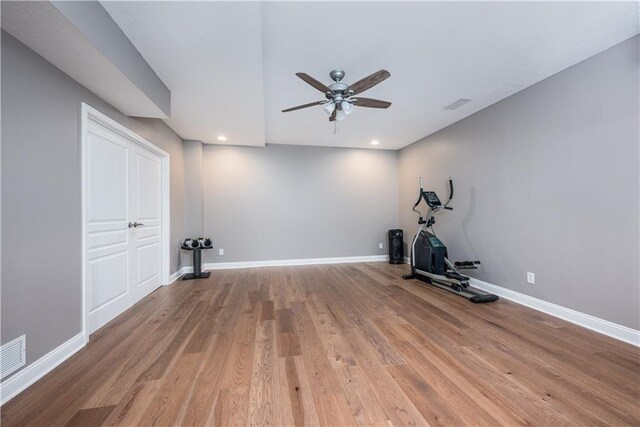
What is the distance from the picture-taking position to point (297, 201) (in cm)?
542

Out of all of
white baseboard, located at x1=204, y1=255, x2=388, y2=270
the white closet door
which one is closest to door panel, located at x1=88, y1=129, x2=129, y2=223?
the white closet door

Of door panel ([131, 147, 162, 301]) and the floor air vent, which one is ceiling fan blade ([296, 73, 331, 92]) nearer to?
door panel ([131, 147, 162, 301])

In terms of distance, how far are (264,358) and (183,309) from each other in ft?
5.08

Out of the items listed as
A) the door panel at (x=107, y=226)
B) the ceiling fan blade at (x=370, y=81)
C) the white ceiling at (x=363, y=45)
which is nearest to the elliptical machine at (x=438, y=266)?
the white ceiling at (x=363, y=45)

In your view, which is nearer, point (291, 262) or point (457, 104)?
point (457, 104)

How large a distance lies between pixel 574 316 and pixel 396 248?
10.1 ft

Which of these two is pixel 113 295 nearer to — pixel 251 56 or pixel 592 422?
pixel 251 56

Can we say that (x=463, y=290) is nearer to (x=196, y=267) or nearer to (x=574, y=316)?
(x=574, y=316)

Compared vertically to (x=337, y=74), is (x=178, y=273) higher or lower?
lower

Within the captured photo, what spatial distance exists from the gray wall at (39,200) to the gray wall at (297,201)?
2.95m

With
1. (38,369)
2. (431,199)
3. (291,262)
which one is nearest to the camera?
(38,369)

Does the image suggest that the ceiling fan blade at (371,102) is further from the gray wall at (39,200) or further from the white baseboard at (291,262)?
the white baseboard at (291,262)

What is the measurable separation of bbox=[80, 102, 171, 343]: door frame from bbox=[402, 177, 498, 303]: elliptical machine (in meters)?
3.87

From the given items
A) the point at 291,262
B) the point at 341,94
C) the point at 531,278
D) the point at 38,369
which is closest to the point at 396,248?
the point at 291,262
